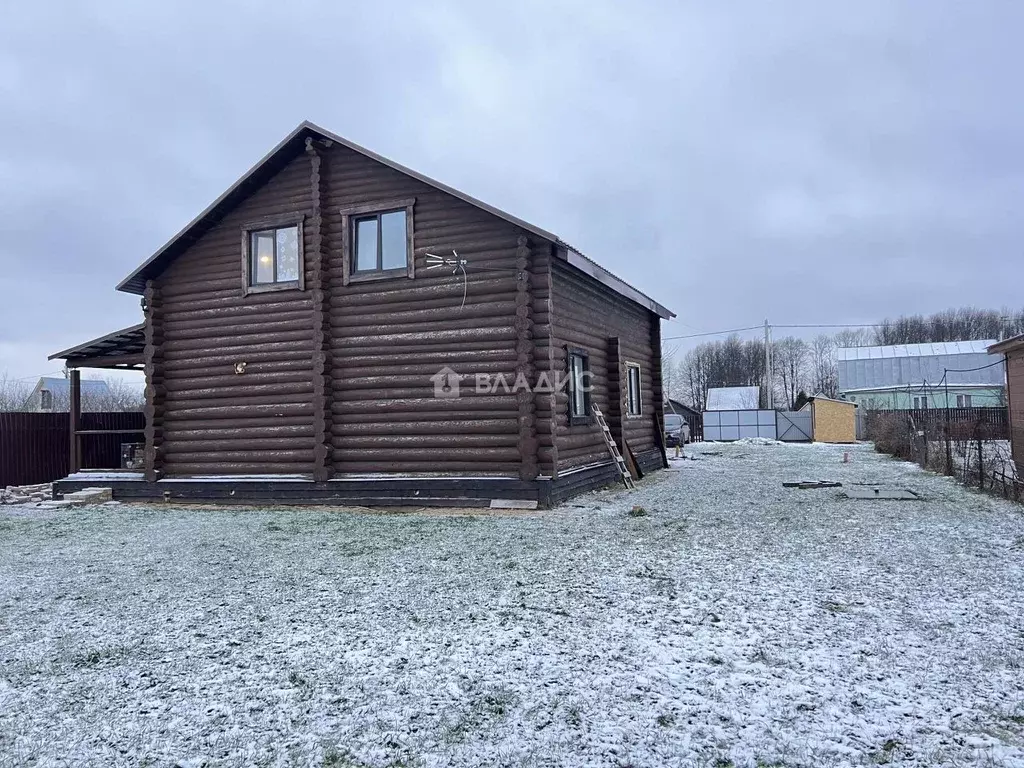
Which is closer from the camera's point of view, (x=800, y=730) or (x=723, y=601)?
(x=800, y=730)

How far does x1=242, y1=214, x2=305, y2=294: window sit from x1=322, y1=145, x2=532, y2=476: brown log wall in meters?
0.67

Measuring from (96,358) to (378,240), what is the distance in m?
6.86

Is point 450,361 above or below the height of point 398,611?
above

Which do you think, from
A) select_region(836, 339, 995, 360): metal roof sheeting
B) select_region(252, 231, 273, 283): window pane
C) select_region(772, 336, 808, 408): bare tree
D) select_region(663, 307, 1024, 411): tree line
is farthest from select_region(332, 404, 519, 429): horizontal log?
select_region(772, 336, 808, 408): bare tree

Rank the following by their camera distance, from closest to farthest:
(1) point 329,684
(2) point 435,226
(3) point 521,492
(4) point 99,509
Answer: (1) point 329,684
(3) point 521,492
(2) point 435,226
(4) point 99,509

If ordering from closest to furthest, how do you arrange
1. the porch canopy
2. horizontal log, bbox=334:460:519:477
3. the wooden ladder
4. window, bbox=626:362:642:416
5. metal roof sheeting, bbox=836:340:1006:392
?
horizontal log, bbox=334:460:519:477
the wooden ladder
the porch canopy
window, bbox=626:362:642:416
metal roof sheeting, bbox=836:340:1006:392

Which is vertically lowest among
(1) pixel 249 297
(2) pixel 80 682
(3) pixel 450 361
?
(2) pixel 80 682

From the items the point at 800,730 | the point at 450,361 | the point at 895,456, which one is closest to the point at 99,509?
the point at 450,361

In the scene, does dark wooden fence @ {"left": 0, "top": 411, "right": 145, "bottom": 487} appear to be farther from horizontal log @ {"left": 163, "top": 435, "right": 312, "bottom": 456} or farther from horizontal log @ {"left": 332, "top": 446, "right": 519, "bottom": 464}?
horizontal log @ {"left": 332, "top": 446, "right": 519, "bottom": 464}

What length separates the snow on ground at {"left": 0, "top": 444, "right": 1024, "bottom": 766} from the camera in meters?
2.97

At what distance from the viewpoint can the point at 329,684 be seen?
11.9ft

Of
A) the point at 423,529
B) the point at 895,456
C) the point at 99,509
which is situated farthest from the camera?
the point at 895,456

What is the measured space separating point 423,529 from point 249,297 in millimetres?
5989

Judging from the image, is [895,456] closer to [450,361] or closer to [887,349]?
[450,361]
